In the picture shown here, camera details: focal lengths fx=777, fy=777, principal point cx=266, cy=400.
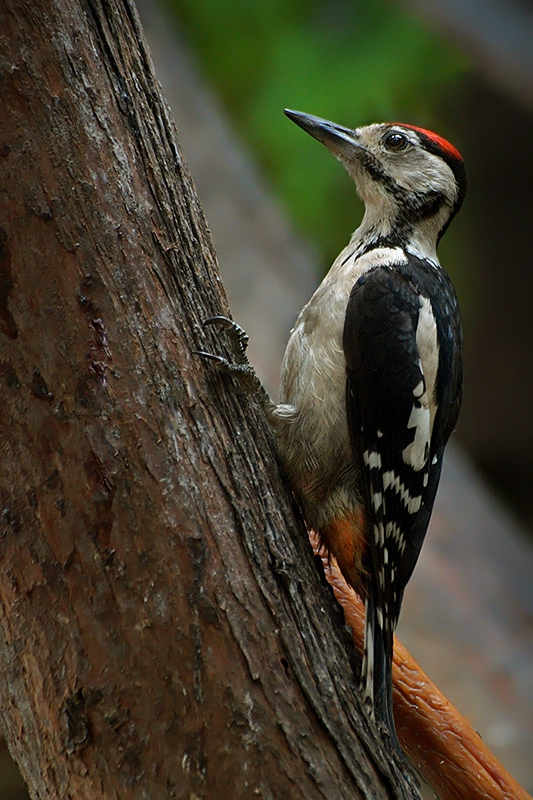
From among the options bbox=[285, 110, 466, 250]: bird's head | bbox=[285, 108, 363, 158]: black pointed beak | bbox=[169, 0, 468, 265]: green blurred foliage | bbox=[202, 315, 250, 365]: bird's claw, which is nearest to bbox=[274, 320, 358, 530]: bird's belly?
bbox=[202, 315, 250, 365]: bird's claw

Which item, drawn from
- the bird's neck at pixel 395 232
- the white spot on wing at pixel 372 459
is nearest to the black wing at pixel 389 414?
the white spot on wing at pixel 372 459

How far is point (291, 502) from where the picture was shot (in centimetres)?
171

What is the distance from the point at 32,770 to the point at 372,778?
0.65m

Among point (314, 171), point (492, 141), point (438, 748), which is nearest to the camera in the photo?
point (438, 748)

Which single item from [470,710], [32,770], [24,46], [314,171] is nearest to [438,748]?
[32,770]

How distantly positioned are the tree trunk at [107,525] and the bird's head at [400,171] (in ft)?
3.39

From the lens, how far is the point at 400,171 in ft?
7.76

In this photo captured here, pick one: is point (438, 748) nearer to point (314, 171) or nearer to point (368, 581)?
point (368, 581)

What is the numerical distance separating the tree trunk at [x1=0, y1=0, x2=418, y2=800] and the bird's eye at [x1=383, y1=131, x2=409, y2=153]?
44.4 inches

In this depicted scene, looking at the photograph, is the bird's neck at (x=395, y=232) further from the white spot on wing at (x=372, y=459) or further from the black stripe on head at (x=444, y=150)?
the white spot on wing at (x=372, y=459)

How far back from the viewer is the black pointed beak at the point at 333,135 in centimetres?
233

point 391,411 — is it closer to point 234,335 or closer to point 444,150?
point 234,335

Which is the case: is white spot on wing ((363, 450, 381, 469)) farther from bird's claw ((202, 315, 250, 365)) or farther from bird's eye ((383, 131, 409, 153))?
bird's eye ((383, 131, 409, 153))

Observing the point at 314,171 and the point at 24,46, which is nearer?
the point at 24,46
